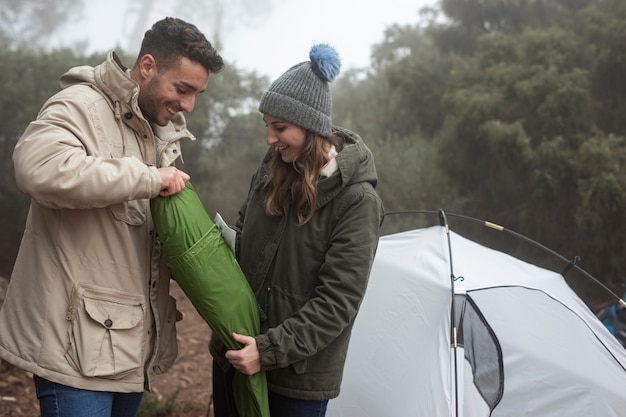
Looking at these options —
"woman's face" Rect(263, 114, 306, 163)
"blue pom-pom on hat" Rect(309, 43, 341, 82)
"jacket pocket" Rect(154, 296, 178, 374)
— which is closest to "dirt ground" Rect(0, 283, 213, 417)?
"jacket pocket" Rect(154, 296, 178, 374)

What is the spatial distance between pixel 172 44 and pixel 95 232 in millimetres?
636

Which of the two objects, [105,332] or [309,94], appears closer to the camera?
[105,332]

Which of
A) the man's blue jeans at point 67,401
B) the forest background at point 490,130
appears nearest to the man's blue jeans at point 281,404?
the man's blue jeans at point 67,401

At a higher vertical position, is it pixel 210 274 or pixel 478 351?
pixel 210 274

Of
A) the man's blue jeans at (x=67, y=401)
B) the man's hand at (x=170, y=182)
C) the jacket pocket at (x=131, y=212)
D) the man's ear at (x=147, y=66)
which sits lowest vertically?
the man's blue jeans at (x=67, y=401)

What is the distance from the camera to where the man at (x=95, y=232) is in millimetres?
1519

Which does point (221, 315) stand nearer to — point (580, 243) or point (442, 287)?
point (442, 287)

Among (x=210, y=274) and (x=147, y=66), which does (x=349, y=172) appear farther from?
(x=147, y=66)

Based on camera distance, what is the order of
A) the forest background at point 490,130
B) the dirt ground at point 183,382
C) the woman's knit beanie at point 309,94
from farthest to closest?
the forest background at point 490,130, the dirt ground at point 183,382, the woman's knit beanie at point 309,94

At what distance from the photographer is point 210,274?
5.79 ft

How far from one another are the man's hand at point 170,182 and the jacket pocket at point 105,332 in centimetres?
34

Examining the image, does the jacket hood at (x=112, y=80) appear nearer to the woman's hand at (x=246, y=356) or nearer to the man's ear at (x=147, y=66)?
the man's ear at (x=147, y=66)

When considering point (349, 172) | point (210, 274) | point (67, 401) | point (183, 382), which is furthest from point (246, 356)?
point (183, 382)

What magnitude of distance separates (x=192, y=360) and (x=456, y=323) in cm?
303
